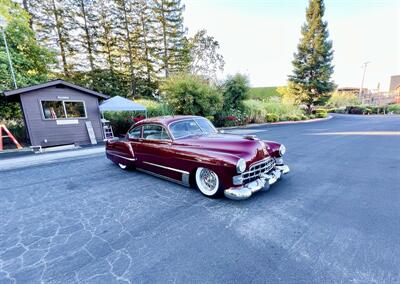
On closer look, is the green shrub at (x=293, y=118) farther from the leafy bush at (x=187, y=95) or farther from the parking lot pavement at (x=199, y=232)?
the parking lot pavement at (x=199, y=232)

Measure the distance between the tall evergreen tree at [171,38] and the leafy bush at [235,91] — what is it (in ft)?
29.5

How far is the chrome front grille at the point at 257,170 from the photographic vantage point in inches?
128

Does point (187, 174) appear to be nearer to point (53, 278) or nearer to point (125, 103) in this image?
point (53, 278)

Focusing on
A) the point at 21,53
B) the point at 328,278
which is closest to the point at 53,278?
the point at 328,278

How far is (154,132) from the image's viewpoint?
4.44m

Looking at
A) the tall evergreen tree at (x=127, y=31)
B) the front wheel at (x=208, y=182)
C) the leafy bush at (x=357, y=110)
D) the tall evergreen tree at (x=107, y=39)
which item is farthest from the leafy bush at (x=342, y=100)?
the front wheel at (x=208, y=182)

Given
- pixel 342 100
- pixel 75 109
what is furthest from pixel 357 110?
pixel 75 109

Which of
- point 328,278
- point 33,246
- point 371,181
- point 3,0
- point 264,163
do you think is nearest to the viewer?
point 328,278

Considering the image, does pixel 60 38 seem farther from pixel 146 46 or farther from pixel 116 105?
pixel 116 105

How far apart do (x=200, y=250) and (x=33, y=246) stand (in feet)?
6.95

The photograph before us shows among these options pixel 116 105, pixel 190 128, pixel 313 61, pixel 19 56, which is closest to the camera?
pixel 190 128

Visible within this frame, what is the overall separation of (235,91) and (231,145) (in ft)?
46.9

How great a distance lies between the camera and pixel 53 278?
1893 mm

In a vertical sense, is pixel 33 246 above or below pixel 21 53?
below
